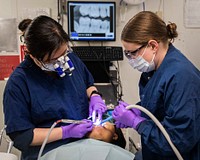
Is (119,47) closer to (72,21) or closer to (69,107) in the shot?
(72,21)

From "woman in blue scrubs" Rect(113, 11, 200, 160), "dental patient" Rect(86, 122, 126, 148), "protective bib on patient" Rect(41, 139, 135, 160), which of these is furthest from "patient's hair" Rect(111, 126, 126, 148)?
"protective bib on patient" Rect(41, 139, 135, 160)

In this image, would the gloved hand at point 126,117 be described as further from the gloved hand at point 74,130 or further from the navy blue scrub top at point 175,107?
the gloved hand at point 74,130

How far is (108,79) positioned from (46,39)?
1.33m

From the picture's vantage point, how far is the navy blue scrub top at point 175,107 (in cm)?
115

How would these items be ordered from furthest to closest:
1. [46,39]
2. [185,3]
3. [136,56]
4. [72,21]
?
1. [185,3]
2. [72,21]
3. [136,56]
4. [46,39]

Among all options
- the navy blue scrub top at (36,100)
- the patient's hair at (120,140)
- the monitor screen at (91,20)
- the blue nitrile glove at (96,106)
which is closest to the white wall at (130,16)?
the monitor screen at (91,20)

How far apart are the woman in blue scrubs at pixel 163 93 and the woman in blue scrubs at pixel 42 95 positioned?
10.7 inches

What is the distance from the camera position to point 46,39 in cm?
126

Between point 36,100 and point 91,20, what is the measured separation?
137cm

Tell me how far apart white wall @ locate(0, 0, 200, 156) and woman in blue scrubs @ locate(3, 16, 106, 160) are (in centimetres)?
127

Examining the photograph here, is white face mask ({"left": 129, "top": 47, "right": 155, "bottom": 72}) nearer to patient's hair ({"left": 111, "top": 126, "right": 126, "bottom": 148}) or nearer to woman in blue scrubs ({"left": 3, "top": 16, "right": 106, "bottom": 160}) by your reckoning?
woman in blue scrubs ({"left": 3, "top": 16, "right": 106, "bottom": 160})

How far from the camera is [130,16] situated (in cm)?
267

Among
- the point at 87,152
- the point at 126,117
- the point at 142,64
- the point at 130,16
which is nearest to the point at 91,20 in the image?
the point at 130,16

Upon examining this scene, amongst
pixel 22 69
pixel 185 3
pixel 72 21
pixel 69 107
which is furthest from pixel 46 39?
pixel 185 3
